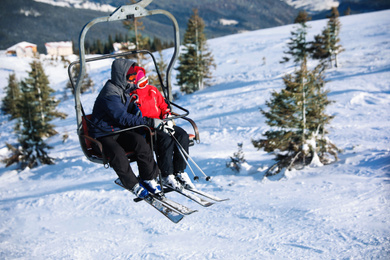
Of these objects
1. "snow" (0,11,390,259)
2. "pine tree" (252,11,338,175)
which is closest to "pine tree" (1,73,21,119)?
"snow" (0,11,390,259)

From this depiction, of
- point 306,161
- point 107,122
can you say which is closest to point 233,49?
point 306,161

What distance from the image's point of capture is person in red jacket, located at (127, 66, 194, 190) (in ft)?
14.8

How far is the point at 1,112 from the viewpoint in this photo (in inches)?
1842

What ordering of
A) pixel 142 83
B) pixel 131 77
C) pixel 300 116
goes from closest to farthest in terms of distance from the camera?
pixel 131 77 < pixel 142 83 < pixel 300 116

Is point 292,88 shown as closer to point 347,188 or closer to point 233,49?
point 347,188

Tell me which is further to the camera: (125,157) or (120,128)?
(120,128)

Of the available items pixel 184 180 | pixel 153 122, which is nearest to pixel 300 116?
pixel 184 180

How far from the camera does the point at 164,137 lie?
458 cm

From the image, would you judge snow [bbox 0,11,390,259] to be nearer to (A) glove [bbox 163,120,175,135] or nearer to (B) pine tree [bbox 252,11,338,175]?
(B) pine tree [bbox 252,11,338,175]

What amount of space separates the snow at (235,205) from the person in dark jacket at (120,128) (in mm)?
6942

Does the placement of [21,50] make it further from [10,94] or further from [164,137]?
[164,137]

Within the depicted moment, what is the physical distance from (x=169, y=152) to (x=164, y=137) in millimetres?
238

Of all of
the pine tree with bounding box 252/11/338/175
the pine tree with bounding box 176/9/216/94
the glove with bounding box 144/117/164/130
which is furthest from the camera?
the pine tree with bounding box 176/9/216/94

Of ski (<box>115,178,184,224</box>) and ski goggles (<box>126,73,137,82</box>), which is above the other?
ski goggles (<box>126,73,137,82</box>)
